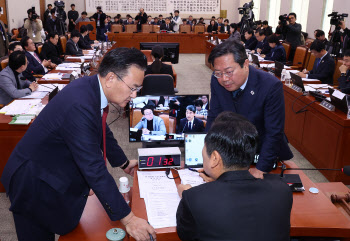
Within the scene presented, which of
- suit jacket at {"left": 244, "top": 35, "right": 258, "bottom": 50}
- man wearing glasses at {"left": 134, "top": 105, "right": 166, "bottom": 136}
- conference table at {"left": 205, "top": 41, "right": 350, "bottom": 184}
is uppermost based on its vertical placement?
suit jacket at {"left": 244, "top": 35, "right": 258, "bottom": 50}

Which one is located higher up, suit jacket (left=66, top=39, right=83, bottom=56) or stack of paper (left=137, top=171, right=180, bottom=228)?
suit jacket (left=66, top=39, right=83, bottom=56)

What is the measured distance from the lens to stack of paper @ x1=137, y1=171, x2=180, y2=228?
1.64 metres

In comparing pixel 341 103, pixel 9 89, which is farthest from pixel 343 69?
pixel 9 89

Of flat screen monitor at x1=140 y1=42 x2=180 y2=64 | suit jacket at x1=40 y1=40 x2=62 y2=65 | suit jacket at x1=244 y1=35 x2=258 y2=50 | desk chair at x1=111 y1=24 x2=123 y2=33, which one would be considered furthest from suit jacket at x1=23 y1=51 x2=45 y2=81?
desk chair at x1=111 y1=24 x2=123 y2=33

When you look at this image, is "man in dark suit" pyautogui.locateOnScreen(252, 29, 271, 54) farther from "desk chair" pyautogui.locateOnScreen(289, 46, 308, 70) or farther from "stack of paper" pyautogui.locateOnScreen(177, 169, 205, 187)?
"stack of paper" pyautogui.locateOnScreen(177, 169, 205, 187)

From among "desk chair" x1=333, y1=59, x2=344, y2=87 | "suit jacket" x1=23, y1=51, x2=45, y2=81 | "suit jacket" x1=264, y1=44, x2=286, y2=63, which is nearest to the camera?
"desk chair" x1=333, y1=59, x2=344, y2=87

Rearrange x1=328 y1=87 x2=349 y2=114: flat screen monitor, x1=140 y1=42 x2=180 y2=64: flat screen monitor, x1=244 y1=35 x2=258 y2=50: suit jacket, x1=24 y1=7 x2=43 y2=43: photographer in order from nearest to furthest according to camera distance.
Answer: x1=328 y1=87 x2=349 y2=114: flat screen monitor, x1=140 y1=42 x2=180 y2=64: flat screen monitor, x1=244 y1=35 x2=258 y2=50: suit jacket, x1=24 y1=7 x2=43 y2=43: photographer

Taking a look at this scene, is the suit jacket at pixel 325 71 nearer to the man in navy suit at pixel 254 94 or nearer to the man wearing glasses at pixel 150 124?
the man wearing glasses at pixel 150 124

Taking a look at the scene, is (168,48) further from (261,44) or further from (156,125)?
(156,125)

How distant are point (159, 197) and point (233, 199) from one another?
2.60ft

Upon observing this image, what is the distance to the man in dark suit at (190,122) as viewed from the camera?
2.75 m

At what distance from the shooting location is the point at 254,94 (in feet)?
6.45

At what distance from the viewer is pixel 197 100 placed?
108 inches

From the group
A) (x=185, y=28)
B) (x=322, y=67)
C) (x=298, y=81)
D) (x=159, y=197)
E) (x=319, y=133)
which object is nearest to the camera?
(x=159, y=197)
